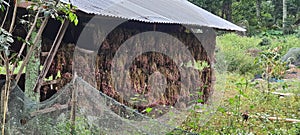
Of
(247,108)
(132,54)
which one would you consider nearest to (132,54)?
(132,54)

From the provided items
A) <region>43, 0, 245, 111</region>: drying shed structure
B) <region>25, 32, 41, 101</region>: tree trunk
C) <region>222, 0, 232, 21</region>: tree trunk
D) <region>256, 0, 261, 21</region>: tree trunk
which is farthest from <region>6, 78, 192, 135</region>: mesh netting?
<region>256, 0, 261, 21</region>: tree trunk

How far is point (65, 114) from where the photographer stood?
9.02 feet

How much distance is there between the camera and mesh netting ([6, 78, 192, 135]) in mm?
2648

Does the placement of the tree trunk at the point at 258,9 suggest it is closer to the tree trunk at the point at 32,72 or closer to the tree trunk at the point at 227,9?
the tree trunk at the point at 227,9

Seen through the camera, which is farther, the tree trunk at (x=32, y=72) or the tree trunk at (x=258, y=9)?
the tree trunk at (x=258, y=9)

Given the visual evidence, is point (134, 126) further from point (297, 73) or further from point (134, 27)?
point (297, 73)

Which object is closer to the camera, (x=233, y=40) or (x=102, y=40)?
(x=102, y=40)

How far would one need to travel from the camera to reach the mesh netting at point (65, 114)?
2648 millimetres

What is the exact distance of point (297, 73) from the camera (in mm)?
10547

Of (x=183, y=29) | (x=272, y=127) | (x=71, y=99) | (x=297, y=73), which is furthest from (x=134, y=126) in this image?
(x=297, y=73)

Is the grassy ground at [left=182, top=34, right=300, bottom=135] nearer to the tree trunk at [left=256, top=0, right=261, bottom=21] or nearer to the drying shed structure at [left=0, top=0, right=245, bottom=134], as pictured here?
the drying shed structure at [left=0, top=0, right=245, bottom=134]

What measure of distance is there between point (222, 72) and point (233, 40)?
5267mm

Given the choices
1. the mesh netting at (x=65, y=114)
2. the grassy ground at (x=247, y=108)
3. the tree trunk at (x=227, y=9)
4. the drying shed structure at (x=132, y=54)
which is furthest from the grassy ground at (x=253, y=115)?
the tree trunk at (x=227, y=9)

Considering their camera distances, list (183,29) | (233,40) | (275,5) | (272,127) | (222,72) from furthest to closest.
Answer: (275,5) < (233,40) < (222,72) < (183,29) < (272,127)
